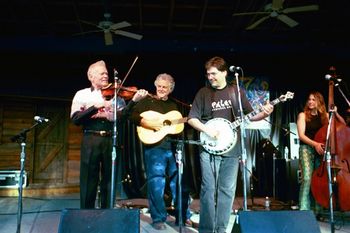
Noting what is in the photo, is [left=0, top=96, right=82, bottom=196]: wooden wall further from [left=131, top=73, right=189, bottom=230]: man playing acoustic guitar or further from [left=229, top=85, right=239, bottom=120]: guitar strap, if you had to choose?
[left=229, top=85, right=239, bottom=120]: guitar strap

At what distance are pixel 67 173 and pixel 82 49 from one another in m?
3.30

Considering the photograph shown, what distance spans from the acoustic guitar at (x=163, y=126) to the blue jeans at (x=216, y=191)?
96 cm

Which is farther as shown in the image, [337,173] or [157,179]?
[337,173]

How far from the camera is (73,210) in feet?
9.22

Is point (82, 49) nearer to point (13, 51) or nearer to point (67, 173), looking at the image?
point (13, 51)

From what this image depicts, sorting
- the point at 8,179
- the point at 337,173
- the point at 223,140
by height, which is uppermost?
the point at 223,140

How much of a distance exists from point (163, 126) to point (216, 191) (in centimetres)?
130

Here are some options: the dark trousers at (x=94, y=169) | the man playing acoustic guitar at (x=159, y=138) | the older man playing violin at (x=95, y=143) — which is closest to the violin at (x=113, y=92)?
the older man playing violin at (x=95, y=143)

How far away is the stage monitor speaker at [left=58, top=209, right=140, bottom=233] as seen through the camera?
2.76m

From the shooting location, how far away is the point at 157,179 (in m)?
4.39

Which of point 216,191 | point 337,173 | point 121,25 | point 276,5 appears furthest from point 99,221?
Answer: point 276,5

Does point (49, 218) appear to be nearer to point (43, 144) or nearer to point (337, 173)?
point (337, 173)

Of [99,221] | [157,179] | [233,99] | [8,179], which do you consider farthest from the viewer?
[8,179]

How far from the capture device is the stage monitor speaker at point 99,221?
2.76 meters
